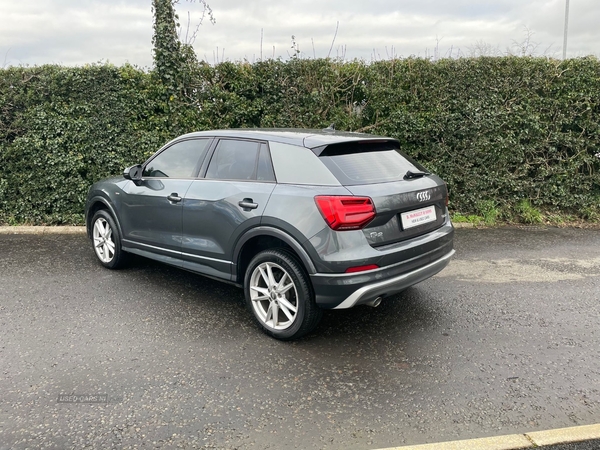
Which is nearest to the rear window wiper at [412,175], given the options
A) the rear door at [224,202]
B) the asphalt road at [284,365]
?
the rear door at [224,202]

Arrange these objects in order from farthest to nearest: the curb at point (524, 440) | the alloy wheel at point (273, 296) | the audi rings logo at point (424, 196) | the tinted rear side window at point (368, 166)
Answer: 1. the audi rings logo at point (424, 196)
2. the alloy wheel at point (273, 296)
3. the tinted rear side window at point (368, 166)
4. the curb at point (524, 440)

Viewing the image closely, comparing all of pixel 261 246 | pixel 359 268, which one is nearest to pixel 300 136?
pixel 261 246

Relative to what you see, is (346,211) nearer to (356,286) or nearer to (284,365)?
(356,286)

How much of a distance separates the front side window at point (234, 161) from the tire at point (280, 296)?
80 centimetres

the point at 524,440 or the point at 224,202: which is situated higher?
the point at 224,202

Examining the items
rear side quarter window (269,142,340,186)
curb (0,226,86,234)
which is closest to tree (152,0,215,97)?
curb (0,226,86,234)

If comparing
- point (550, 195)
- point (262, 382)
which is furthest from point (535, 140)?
point (262, 382)

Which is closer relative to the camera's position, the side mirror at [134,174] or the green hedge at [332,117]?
the side mirror at [134,174]

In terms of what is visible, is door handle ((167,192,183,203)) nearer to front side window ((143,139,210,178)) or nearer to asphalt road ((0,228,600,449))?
front side window ((143,139,210,178))

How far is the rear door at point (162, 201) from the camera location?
4.56 metres

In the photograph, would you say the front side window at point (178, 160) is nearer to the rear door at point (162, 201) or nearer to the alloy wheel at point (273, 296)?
the rear door at point (162, 201)

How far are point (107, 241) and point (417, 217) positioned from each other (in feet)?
12.4

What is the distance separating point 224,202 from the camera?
405 centimetres

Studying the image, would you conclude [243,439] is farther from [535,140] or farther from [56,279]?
[535,140]
